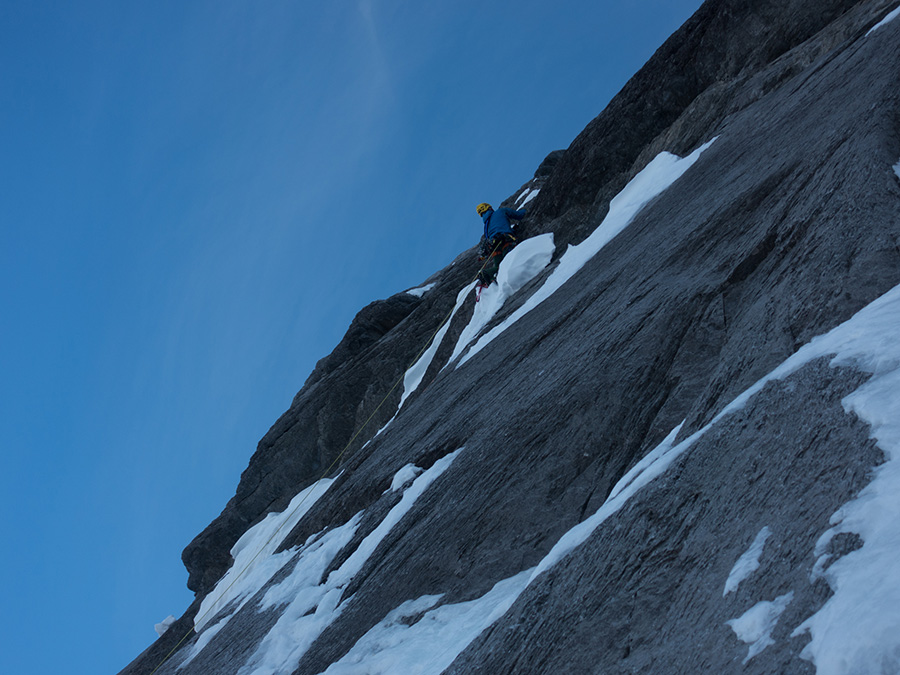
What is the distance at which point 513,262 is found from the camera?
15.2 m

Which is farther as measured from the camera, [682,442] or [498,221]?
[498,221]

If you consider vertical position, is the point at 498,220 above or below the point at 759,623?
above

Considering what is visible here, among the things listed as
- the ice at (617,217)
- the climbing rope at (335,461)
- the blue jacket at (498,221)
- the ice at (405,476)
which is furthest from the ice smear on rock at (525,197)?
the ice at (405,476)

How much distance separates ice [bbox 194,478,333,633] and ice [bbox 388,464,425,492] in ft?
11.3

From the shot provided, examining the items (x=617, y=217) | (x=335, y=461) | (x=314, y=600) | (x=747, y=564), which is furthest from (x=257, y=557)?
(x=747, y=564)

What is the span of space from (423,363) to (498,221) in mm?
4062

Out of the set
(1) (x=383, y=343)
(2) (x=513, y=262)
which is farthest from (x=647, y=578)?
A: (1) (x=383, y=343)

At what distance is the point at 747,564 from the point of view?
137 inches

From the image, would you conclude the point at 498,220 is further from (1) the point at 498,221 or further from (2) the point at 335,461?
(2) the point at 335,461

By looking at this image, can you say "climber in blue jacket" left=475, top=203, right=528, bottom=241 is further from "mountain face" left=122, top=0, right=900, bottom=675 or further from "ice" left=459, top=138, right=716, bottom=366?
"ice" left=459, top=138, right=716, bottom=366

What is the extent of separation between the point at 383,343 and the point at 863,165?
15356mm

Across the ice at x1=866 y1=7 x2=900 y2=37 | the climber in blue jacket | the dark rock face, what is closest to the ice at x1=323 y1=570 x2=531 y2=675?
the dark rock face

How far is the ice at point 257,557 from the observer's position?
12.3 metres

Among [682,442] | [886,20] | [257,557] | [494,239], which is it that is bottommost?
[682,442]
